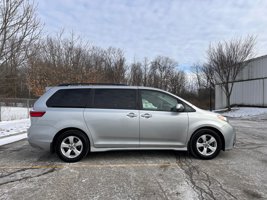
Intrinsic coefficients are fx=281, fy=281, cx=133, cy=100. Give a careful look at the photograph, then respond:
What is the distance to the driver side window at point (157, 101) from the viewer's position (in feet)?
22.3

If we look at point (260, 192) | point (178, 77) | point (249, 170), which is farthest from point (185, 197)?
point (178, 77)

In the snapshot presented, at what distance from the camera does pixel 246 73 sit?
34500 millimetres

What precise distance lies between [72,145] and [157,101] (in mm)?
2282

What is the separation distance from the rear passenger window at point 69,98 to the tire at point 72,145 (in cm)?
65

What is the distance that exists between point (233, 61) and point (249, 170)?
95.9ft

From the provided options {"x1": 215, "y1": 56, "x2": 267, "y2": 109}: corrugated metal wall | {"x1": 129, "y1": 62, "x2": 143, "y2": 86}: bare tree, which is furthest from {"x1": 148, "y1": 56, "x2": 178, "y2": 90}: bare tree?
{"x1": 215, "y1": 56, "x2": 267, "y2": 109}: corrugated metal wall

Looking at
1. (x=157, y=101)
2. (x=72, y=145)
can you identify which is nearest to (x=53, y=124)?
(x=72, y=145)

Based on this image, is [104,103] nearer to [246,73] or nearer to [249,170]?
[249,170]

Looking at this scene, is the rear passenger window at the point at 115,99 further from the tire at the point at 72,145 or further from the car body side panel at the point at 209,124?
the car body side panel at the point at 209,124

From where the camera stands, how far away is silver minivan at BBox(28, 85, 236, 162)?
21.6ft

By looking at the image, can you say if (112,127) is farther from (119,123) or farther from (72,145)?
(72,145)

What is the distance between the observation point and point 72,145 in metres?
6.58

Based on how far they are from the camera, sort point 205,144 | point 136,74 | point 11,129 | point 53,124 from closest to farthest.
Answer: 1. point 53,124
2. point 205,144
3. point 11,129
4. point 136,74

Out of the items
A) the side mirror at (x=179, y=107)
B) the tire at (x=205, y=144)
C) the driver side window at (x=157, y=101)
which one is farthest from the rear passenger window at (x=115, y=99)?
the tire at (x=205, y=144)
